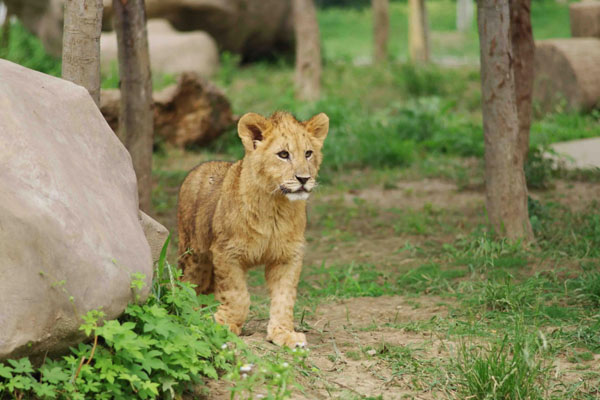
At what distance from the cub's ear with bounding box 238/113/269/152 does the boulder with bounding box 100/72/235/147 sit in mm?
6943

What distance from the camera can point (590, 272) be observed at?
21.9 feet

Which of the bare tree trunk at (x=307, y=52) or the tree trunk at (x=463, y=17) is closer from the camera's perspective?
the bare tree trunk at (x=307, y=52)

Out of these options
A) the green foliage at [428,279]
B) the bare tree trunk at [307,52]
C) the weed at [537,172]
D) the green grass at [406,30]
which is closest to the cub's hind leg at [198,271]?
the green foliage at [428,279]

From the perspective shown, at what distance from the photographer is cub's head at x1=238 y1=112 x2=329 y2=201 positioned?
500 centimetres

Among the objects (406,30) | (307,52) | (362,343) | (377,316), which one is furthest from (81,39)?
(406,30)

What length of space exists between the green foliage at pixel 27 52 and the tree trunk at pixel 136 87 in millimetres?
5384

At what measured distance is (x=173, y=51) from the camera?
1614 cm

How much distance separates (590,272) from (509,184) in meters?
1.21

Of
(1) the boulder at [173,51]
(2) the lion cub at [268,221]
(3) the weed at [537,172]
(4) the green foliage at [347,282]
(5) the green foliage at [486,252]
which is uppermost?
(1) the boulder at [173,51]

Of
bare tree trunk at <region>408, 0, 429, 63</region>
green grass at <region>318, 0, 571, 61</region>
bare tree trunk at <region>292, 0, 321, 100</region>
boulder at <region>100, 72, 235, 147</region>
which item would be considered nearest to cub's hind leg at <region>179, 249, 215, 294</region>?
boulder at <region>100, 72, 235, 147</region>

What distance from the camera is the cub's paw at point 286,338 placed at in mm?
4996

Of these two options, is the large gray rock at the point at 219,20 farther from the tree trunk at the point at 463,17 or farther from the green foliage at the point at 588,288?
the green foliage at the point at 588,288

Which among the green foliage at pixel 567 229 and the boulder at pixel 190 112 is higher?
the boulder at pixel 190 112

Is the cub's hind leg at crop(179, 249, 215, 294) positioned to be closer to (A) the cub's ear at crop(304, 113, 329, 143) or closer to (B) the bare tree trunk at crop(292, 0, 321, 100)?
(A) the cub's ear at crop(304, 113, 329, 143)
